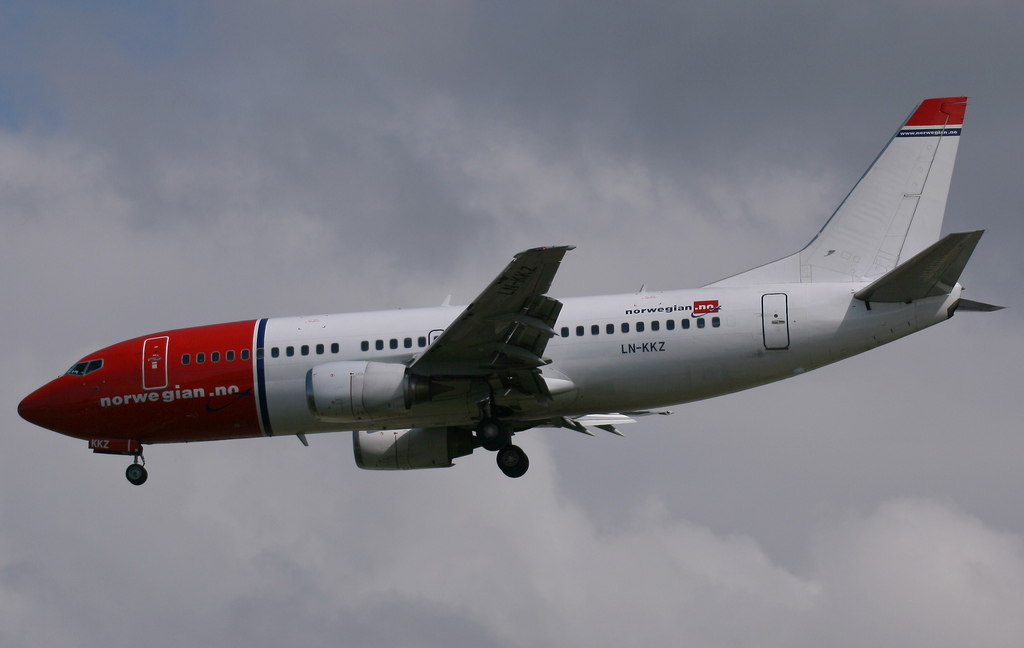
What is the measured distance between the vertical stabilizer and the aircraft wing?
16.9ft

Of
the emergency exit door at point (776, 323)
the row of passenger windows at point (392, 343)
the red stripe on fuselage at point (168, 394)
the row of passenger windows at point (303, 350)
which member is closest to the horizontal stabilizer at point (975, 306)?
the emergency exit door at point (776, 323)

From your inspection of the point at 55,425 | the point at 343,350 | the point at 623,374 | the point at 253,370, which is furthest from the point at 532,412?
the point at 55,425

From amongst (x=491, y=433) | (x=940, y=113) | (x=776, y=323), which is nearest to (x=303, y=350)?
(x=491, y=433)

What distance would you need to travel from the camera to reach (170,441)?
108 feet

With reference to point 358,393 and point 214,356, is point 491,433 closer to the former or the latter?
point 358,393

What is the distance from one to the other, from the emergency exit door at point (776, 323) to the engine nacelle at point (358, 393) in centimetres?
836

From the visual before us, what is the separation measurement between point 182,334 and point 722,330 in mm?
13689

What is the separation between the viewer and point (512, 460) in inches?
1248

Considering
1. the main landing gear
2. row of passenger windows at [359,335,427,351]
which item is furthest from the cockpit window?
the main landing gear

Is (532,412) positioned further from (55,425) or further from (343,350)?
(55,425)

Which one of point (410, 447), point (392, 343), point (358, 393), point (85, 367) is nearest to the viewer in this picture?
point (358, 393)

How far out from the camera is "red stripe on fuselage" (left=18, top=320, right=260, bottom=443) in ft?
104

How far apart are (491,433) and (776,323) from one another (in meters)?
7.25

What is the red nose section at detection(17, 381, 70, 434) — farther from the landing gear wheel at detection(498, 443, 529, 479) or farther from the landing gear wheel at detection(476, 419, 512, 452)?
the landing gear wheel at detection(498, 443, 529, 479)
